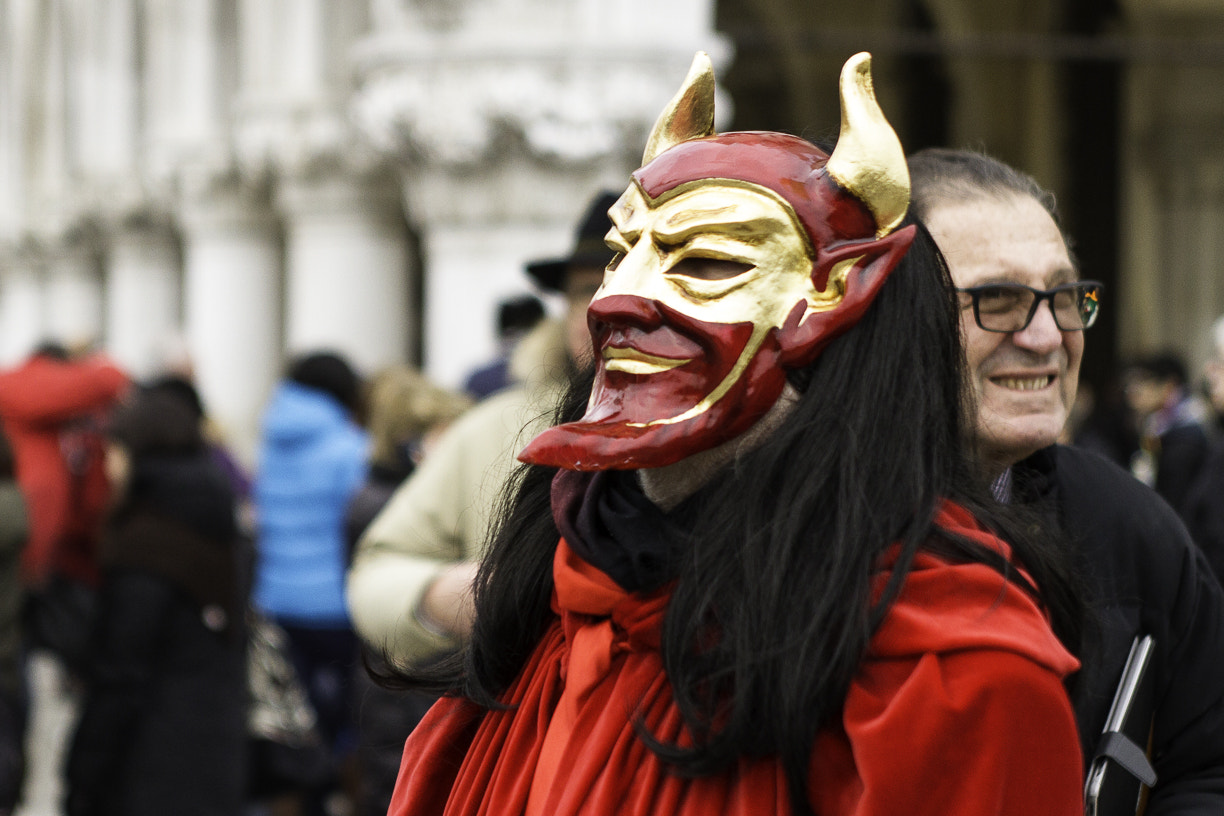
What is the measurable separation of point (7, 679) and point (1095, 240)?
525 inches

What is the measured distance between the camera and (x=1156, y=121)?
14414 mm

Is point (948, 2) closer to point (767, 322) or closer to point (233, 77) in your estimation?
point (233, 77)

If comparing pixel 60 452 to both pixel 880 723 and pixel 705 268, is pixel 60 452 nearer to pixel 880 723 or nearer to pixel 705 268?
pixel 705 268

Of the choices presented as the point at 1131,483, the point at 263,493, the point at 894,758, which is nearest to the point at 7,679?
the point at 263,493

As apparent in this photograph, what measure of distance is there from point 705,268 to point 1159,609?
80 cm

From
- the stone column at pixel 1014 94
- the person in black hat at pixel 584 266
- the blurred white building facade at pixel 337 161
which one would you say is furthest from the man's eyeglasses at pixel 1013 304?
the stone column at pixel 1014 94

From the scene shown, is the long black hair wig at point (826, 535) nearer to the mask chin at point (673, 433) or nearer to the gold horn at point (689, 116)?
the mask chin at point (673, 433)

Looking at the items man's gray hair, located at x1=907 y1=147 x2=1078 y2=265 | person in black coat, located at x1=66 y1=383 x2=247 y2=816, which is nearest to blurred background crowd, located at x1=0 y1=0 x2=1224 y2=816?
person in black coat, located at x1=66 y1=383 x2=247 y2=816

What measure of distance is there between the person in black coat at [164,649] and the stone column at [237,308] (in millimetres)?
6671

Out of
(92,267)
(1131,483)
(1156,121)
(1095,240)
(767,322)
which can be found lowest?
(92,267)

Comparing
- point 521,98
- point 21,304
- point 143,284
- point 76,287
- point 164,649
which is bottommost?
point 21,304

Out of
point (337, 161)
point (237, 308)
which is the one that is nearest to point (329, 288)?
point (337, 161)

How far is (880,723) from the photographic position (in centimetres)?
132

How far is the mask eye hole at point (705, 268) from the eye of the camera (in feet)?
5.04
